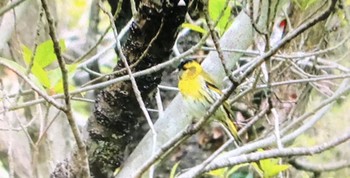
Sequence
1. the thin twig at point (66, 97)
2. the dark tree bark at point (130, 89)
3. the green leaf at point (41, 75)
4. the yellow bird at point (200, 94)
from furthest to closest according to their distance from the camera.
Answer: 1. the yellow bird at point (200, 94)
2. the dark tree bark at point (130, 89)
3. the green leaf at point (41, 75)
4. the thin twig at point (66, 97)

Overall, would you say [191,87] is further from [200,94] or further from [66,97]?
[66,97]

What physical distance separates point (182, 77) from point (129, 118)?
20 centimetres

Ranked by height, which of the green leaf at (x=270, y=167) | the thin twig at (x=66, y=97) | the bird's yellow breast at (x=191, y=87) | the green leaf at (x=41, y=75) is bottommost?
the green leaf at (x=270, y=167)

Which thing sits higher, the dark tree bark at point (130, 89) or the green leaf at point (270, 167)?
the dark tree bark at point (130, 89)

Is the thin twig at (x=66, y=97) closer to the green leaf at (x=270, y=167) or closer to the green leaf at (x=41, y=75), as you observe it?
the green leaf at (x=41, y=75)

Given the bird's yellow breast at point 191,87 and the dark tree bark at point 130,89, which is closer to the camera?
the dark tree bark at point 130,89

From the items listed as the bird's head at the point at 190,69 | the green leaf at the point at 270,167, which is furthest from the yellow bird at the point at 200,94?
the green leaf at the point at 270,167

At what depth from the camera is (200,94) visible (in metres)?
1.70

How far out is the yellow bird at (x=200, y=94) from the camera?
5.32 feet

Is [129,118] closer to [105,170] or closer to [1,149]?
[105,170]

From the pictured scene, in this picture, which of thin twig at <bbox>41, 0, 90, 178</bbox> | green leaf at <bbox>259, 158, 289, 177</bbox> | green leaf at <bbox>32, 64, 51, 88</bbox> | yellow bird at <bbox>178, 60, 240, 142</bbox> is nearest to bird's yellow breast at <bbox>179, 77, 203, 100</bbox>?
yellow bird at <bbox>178, 60, 240, 142</bbox>

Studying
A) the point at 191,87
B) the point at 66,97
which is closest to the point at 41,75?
the point at 66,97

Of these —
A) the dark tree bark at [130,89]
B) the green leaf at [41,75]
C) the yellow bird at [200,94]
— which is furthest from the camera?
the yellow bird at [200,94]

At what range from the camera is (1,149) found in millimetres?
2531
